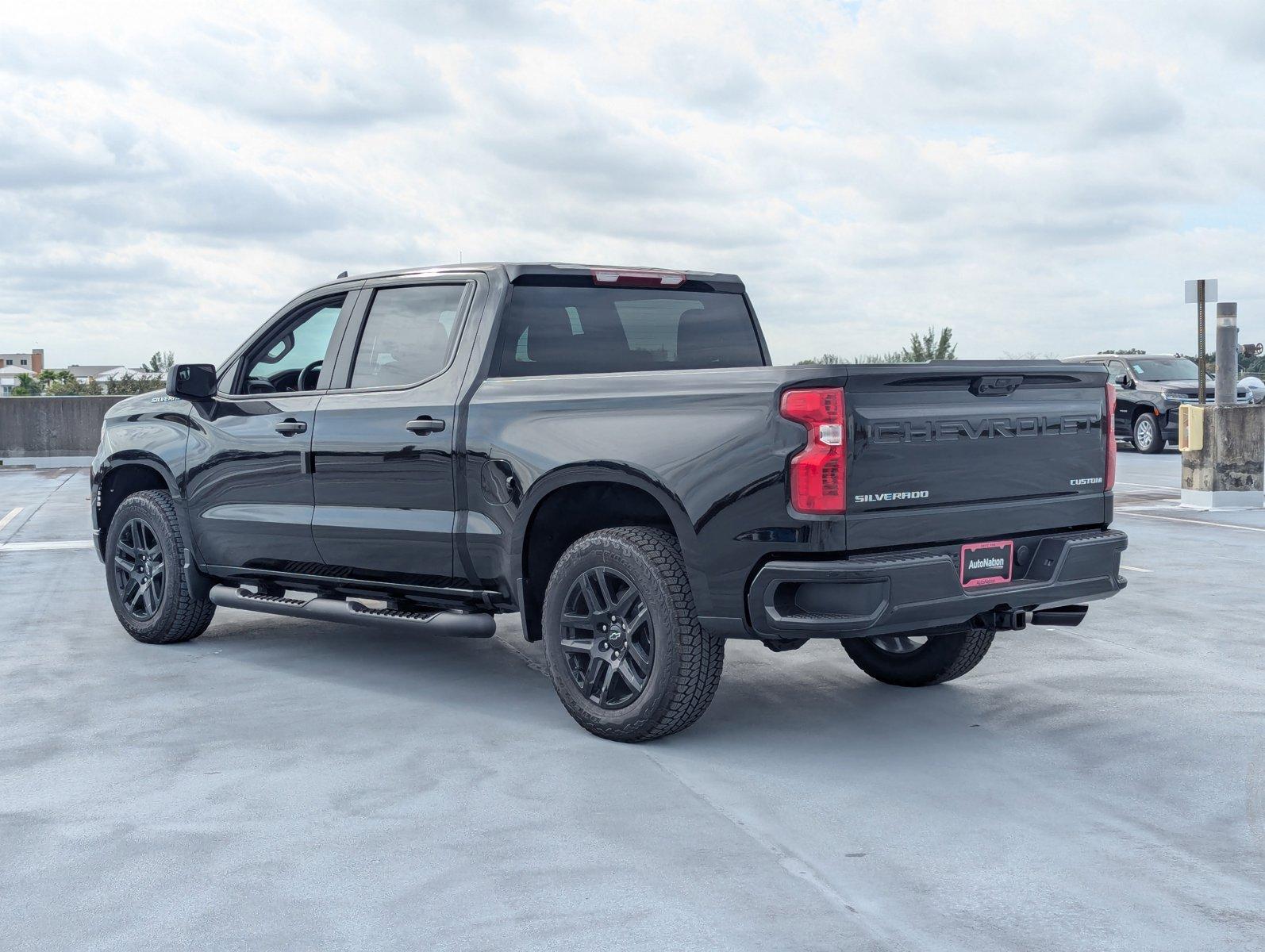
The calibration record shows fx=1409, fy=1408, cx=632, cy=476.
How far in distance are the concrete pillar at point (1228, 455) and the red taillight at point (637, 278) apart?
10181mm

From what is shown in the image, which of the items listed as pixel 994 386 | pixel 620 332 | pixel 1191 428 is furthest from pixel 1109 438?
pixel 1191 428

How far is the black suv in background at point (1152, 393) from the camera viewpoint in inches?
974

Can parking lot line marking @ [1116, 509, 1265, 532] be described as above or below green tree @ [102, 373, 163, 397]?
below

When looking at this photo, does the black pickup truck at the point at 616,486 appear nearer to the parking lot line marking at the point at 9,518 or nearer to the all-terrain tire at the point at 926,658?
the all-terrain tire at the point at 926,658

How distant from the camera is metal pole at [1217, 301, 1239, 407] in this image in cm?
1547

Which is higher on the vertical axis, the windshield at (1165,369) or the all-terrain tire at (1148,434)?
the windshield at (1165,369)

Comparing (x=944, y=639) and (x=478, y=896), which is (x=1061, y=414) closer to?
(x=944, y=639)

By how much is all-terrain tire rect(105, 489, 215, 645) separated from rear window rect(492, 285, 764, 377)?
2.55m

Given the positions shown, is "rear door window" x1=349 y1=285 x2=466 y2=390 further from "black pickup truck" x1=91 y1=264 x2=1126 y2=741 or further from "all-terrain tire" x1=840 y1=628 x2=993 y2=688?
"all-terrain tire" x1=840 y1=628 x2=993 y2=688

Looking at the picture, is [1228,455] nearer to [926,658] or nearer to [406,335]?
[926,658]

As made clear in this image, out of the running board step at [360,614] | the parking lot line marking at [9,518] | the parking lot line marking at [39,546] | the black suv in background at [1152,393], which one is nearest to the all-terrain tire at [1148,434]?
the black suv in background at [1152,393]

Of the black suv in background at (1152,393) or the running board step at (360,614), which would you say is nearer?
the running board step at (360,614)

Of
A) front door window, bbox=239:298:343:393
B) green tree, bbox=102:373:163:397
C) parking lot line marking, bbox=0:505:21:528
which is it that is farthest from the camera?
green tree, bbox=102:373:163:397

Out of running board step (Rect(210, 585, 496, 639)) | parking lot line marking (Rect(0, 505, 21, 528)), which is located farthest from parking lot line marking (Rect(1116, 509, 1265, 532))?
parking lot line marking (Rect(0, 505, 21, 528))
